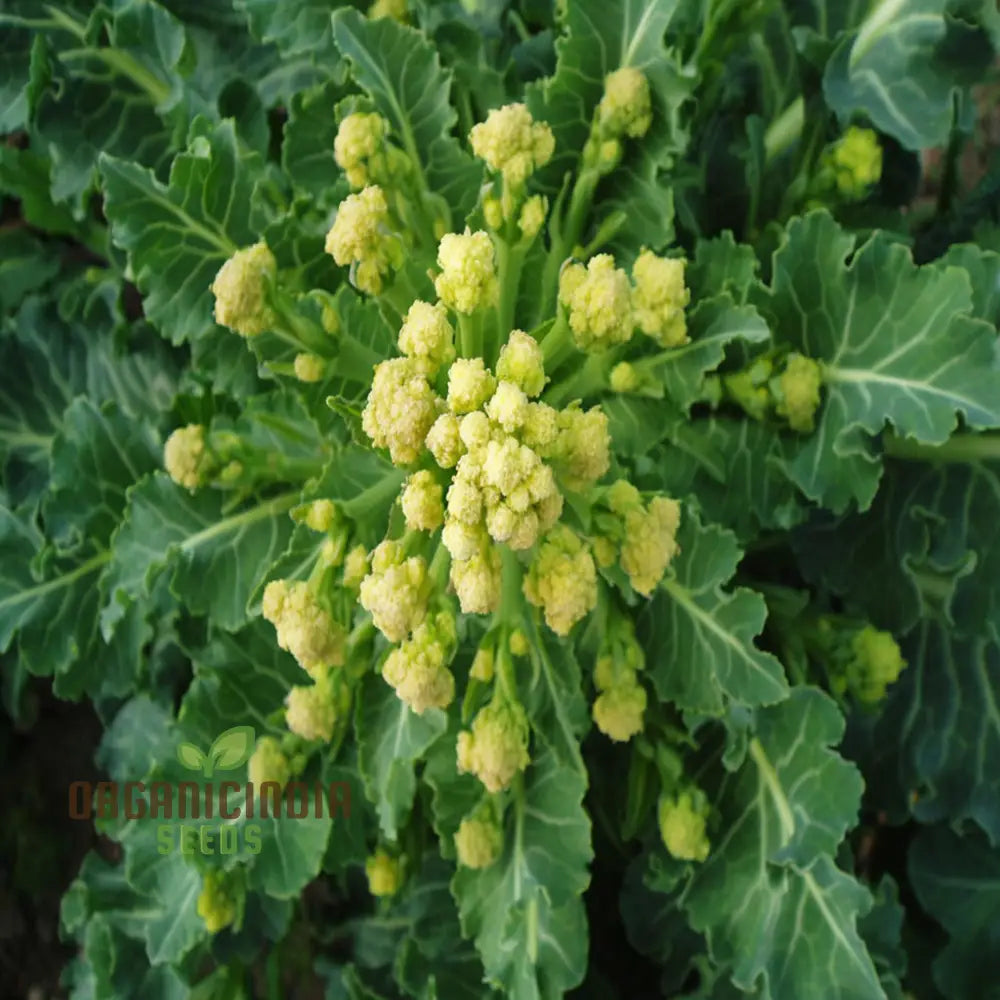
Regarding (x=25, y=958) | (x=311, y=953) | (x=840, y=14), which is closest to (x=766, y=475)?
(x=840, y=14)

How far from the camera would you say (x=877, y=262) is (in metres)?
1.20

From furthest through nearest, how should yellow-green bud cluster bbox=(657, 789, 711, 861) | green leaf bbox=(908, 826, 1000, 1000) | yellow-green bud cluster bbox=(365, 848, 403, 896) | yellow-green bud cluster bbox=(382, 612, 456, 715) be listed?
green leaf bbox=(908, 826, 1000, 1000) < yellow-green bud cluster bbox=(365, 848, 403, 896) < yellow-green bud cluster bbox=(657, 789, 711, 861) < yellow-green bud cluster bbox=(382, 612, 456, 715)

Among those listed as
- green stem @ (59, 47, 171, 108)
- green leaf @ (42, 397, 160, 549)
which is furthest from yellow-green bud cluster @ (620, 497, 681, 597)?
green stem @ (59, 47, 171, 108)

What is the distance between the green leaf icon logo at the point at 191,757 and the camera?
1.36m

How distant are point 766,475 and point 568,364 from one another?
303mm

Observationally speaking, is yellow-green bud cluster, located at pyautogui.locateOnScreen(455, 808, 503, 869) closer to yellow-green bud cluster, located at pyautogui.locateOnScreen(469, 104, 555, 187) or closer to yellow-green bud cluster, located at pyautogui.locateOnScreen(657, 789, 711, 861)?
yellow-green bud cluster, located at pyautogui.locateOnScreen(657, 789, 711, 861)

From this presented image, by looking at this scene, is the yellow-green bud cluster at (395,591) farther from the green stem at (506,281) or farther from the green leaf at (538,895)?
the green leaf at (538,895)

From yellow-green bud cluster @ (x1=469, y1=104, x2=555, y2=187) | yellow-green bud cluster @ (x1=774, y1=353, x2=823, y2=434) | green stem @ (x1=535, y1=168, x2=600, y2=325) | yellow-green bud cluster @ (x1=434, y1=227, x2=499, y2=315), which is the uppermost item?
yellow-green bud cluster @ (x1=469, y1=104, x2=555, y2=187)

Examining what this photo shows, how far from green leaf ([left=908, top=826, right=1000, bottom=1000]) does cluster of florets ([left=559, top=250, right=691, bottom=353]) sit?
3.19 feet

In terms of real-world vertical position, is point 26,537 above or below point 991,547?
below

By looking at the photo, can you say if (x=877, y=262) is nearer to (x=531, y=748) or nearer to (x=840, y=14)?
(x=840, y=14)

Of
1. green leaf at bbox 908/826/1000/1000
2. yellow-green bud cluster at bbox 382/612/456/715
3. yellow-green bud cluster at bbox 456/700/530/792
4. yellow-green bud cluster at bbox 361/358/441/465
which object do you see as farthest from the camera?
green leaf at bbox 908/826/1000/1000

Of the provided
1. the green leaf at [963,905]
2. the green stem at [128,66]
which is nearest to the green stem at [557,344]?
the green stem at [128,66]

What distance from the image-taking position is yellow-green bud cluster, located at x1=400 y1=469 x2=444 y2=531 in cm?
95
